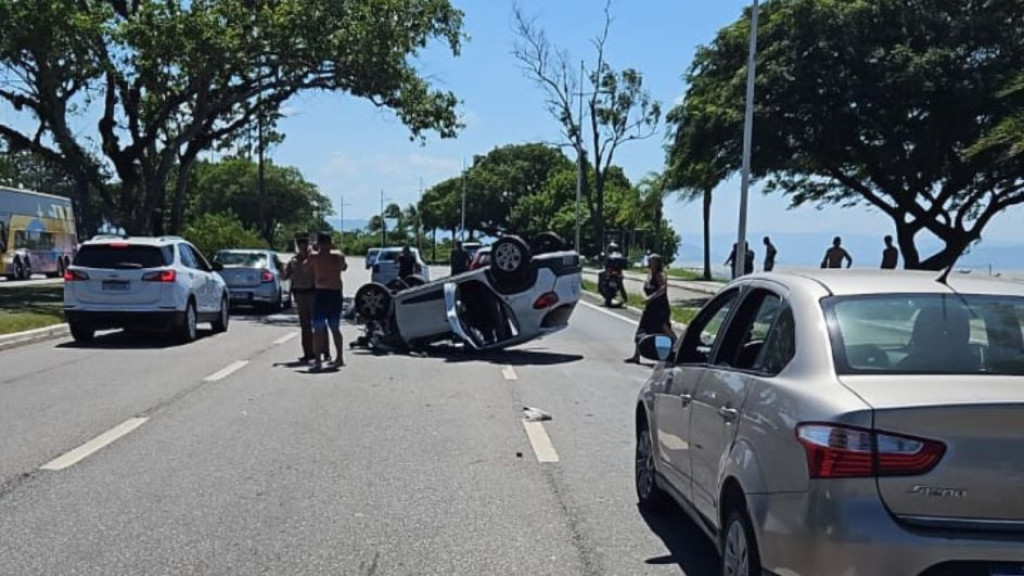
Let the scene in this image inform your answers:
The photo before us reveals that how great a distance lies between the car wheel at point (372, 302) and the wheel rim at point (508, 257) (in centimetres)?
245

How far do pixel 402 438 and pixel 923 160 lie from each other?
27017 mm

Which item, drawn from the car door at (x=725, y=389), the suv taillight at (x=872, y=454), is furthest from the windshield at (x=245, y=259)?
the suv taillight at (x=872, y=454)

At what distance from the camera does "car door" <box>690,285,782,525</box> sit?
496 cm

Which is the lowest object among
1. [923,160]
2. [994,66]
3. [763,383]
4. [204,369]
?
[204,369]

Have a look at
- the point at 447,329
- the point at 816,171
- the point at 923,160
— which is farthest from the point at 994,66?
the point at 447,329

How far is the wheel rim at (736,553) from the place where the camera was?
4.55m

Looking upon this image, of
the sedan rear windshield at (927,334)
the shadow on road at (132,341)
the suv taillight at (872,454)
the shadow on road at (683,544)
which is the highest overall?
the sedan rear windshield at (927,334)

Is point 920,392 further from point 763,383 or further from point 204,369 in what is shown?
point 204,369

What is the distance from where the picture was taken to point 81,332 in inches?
741

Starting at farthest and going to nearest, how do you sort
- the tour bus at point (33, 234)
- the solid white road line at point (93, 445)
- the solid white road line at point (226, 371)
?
the tour bus at point (33, 234) → the solid white road line at point (226, 371) → the solid white road line at point (93, 445)

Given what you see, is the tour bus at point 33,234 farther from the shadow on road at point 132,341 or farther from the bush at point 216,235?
the shadow on road at point 132,341

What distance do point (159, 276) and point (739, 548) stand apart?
15209mm

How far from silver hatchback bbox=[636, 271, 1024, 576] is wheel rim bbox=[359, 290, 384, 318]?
12.9 m

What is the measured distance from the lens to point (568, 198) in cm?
9438
